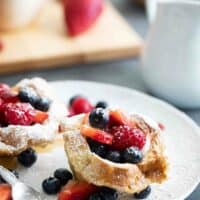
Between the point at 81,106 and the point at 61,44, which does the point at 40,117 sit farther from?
the point at 61,44

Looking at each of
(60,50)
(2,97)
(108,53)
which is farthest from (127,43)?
(2,97)

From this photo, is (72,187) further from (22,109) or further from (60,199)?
(22,109)

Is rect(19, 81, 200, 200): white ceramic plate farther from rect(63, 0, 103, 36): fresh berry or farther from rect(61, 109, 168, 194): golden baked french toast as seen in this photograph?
rect(63, 0, 103, 36): fresh berry

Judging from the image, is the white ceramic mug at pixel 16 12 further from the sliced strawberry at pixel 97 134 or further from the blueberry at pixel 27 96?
the sliced strawberry at pixel 97 134

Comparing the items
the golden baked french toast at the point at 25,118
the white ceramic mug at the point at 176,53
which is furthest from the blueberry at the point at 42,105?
the white ceramic mug at the point at 176,53

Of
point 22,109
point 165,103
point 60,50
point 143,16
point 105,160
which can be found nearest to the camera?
point 105,160
